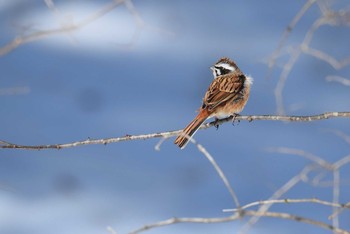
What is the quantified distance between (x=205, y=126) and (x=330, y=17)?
89cm

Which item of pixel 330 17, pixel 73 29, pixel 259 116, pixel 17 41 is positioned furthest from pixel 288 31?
pixel 17 41

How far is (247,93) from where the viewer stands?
3502 millimetres

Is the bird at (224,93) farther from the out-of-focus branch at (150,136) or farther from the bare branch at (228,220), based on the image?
the bare branch at (228,220)

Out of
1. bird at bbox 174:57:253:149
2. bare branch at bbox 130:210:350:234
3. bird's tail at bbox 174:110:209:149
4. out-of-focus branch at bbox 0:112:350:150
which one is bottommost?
bare branch at bbox 130:210:350:234

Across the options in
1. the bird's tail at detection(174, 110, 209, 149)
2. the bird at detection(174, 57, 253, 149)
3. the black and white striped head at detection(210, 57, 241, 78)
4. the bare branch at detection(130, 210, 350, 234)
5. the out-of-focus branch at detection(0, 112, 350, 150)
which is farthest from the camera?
the black and white striped head at detection(210, 57, 241, 78)

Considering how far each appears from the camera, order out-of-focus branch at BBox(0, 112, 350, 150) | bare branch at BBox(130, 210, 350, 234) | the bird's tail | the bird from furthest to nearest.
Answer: the bird, the bird's tail, out-of-focus branch at BBox(0, 112, 350, 150), bare branch at BBox(130, 210, 350, 234)

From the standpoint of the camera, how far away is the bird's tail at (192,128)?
2.57 meters

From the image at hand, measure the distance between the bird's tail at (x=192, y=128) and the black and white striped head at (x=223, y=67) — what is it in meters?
0.46

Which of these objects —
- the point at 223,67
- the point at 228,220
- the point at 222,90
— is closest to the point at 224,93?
the point at 222,90

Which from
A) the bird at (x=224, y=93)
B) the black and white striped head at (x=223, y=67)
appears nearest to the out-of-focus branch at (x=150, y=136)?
the bird at (x=224, y=93)

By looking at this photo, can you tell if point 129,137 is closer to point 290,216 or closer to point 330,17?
point 290,216

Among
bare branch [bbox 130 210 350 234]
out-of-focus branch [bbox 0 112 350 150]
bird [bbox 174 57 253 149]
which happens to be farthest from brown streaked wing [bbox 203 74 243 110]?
bare branch [bbox 130 210 350 234]

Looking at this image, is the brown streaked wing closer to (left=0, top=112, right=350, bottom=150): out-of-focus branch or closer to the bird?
the bird

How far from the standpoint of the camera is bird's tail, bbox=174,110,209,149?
2571 millimetres
